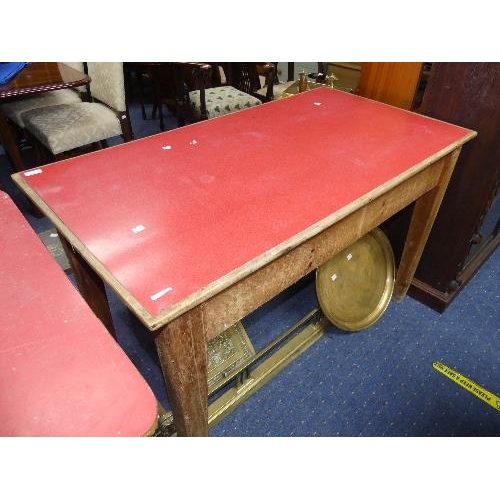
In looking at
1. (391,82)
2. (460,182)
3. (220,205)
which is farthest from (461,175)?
(220,205)

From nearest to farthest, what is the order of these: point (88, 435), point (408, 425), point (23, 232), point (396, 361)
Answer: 1. point (88, 435)
2. point (23, 232)
3. point (408, 425)
4. point (396, 361)

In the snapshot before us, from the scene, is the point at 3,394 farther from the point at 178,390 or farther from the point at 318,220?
the point at 318,220

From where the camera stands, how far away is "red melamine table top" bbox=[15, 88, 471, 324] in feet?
2.74

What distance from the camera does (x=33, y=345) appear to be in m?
0.73

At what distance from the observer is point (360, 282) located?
1.79m

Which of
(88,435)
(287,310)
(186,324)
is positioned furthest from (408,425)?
(88,435)

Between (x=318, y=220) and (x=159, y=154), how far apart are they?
61 centimetres

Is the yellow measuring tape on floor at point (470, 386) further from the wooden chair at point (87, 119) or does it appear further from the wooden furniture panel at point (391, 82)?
the wooden chair at point (87, 119)

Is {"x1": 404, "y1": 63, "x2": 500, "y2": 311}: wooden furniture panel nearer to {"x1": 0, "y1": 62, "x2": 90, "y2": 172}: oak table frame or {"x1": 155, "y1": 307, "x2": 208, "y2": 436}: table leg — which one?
{"x1": 155, "y1": 307, "x2": 208, "y2": 436}: table leg

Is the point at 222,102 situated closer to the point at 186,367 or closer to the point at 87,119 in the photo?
the point at 87,119

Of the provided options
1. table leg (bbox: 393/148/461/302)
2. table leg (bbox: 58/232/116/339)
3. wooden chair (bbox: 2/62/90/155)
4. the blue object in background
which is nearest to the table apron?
table leg (bbox: 393/148/461/302)

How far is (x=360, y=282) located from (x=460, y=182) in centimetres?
61

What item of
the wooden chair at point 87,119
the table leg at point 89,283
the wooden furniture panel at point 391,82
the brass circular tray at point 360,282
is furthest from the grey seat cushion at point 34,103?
the brass circular tray at point 360,282

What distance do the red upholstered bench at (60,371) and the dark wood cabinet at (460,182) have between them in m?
1.51
